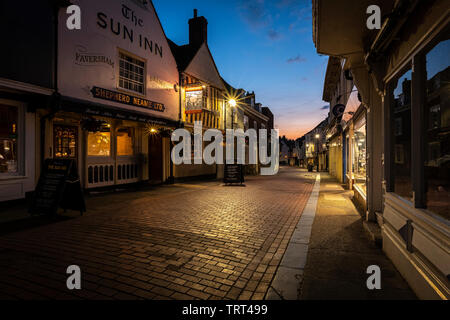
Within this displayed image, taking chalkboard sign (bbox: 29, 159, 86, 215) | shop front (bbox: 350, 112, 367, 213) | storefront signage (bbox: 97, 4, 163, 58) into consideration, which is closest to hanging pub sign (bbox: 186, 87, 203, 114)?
storefront signage (bbox: 97, 4, 163, 58)

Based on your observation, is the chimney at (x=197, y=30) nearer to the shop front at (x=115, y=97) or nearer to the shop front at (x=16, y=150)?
the shop front at (x=115, y=97)

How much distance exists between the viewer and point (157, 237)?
462cm

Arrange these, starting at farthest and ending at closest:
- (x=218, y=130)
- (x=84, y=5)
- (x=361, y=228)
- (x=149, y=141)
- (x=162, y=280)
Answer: (x=218, y=130) → (x=149, y=141) → (x=84, y=5) → (x=361, y=228) → (x=162, y=280)

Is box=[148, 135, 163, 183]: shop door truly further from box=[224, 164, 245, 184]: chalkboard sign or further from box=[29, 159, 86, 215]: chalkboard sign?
box=[29, 159, 86, 215]: chalkboard sign

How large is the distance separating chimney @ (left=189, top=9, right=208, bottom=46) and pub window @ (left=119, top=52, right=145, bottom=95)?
6205 mm

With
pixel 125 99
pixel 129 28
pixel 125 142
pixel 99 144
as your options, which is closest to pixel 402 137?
pixel 125 99

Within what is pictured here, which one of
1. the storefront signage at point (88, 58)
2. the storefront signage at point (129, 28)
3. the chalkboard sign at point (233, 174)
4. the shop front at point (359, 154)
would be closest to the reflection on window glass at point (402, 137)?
the shop front at point (359, 154)

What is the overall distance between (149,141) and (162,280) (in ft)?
36.7

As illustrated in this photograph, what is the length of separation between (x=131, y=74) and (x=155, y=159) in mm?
4666

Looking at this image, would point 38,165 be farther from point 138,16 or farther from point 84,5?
point 138,16

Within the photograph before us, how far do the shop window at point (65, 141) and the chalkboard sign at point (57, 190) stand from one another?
2552mm

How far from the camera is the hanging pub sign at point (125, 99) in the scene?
9141 millimetres

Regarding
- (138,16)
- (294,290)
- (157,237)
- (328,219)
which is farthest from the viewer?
(138,16)
